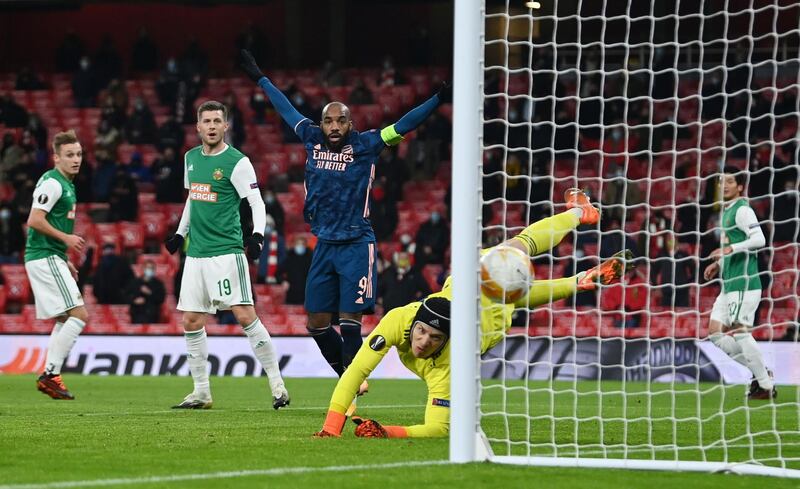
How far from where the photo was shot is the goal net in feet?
19.3

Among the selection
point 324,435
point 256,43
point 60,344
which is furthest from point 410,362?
point 256,43

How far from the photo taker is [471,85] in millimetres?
5844

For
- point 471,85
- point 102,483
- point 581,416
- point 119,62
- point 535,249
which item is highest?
point 119,62

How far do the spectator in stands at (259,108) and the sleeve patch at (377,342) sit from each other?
744 inches

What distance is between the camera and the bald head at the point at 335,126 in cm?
873

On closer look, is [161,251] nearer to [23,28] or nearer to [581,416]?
[23,28]

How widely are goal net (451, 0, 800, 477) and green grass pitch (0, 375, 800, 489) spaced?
0.10m

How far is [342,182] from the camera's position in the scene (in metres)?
8.88

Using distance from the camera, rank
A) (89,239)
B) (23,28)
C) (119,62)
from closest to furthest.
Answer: (89,239), (119,62), (23,28)

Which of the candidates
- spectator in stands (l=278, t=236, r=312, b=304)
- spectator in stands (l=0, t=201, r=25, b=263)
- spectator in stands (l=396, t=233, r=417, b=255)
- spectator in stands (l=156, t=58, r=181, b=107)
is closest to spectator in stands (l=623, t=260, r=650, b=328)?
spectator in stands (l=396, t=233, r=417, b=255)

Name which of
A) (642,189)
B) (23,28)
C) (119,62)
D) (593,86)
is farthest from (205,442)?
(23,28)

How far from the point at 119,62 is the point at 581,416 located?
19538mm

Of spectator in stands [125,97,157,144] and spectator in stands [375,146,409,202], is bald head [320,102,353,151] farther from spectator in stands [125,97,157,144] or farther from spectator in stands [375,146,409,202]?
spectator in stands [125,97,157,144]

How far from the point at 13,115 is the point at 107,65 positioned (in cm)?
251
